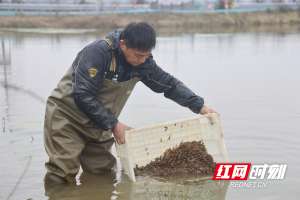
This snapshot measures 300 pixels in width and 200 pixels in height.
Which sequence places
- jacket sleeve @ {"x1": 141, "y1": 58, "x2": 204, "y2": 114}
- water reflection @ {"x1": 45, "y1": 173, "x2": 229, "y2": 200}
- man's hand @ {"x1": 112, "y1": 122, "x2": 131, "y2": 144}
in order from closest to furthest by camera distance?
man's hand @ {"x1": 112, "y1": 122, "x2": 131, "y2": 144}
water reflection @ {"x1": 45, "y1": 173, "x2": 229, "y2": 200}
jacket sleeve @ {"x1": 141, "y1": 58, "x2": 204, "y2": 114}

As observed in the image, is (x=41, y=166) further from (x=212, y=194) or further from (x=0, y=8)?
(x=0, y=8)

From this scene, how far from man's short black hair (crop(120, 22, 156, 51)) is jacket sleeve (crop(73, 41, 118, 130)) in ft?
0.94

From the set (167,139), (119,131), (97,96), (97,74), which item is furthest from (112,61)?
(167,139)

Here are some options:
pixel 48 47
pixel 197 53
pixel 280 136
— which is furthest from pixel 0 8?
pixel 280 136

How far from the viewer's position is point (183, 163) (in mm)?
5570

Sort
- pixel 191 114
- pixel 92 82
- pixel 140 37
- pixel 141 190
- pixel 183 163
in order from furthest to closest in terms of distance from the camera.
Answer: pixel 191 114 → pixel 183 163 → pixel 141 190 → pixel 92 82 → pixel 140 37

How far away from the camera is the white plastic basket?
5219 millimetres

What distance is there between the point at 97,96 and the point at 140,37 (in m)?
0.74

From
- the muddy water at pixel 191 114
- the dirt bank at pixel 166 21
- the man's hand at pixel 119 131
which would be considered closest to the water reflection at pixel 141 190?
the muddy water at pixel 191 114

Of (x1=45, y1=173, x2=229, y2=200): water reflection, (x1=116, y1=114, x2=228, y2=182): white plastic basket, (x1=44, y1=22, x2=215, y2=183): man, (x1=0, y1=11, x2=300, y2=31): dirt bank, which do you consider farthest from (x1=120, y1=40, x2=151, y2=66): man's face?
(x1=0, y1=11, x2=300, y2=31): dirt bank

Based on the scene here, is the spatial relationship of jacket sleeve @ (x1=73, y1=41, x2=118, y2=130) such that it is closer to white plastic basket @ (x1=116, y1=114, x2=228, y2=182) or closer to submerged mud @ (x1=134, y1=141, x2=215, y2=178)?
white plastic basket @ (x1=116, y1=114, x2=228, y2=182)

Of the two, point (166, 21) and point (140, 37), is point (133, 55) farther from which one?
point (166, 21)

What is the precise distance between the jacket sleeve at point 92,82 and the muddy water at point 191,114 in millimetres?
773

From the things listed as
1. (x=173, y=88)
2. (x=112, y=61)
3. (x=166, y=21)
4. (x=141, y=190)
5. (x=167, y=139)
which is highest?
(x=112, y=61)
